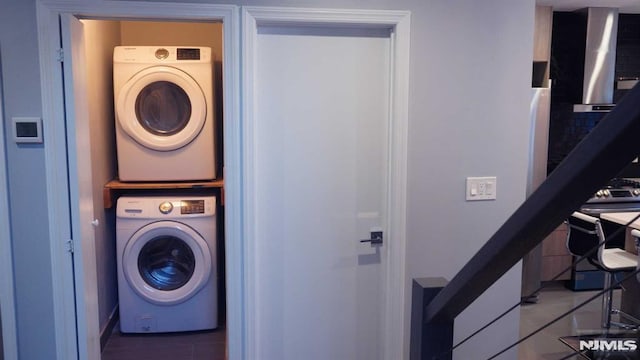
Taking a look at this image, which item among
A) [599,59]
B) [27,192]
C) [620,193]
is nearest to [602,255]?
[620,193]

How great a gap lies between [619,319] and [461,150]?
6.84 ft

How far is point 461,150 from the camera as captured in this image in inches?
97.5

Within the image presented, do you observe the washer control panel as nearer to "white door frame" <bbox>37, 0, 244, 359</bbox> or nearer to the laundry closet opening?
the laundry closet opening

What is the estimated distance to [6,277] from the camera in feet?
7.31

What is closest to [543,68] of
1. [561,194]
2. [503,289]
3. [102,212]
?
[503,289]

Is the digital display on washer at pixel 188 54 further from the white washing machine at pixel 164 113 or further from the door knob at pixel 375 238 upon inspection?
the door knob at pixel 375 238

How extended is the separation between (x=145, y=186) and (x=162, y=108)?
0.54 meters

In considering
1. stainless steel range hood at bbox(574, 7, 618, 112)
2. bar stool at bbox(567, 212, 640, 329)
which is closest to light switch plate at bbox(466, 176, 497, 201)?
bar stool at bbox(567, 212, 640, 329)

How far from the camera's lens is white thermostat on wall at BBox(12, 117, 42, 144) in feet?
7.12

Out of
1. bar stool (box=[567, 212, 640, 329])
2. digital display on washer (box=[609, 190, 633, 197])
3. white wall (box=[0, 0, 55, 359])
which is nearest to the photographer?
white wall (box=[0, 0, 55, 359])

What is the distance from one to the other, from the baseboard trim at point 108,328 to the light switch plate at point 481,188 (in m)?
2.46

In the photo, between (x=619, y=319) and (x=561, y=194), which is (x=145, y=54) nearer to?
(x=561, y=194)

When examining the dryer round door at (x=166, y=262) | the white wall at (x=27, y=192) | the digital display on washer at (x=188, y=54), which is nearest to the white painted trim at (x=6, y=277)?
the white wall at (x=27, y=192)

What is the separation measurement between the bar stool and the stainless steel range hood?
144 centimetres
